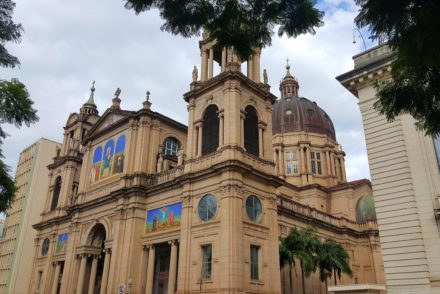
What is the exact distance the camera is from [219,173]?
31047 millimetres

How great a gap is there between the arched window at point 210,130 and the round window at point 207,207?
421 cm

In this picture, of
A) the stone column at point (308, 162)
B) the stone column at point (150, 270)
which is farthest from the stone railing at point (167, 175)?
the stone column at point (308, 162)

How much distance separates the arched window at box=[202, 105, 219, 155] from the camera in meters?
34.0

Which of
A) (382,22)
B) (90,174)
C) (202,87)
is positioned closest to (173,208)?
(202,87)

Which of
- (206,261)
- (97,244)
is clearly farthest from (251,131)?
(97,244)

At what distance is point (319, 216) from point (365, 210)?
1136cm

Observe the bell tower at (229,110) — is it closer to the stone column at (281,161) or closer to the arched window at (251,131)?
the arched window at (251,131)

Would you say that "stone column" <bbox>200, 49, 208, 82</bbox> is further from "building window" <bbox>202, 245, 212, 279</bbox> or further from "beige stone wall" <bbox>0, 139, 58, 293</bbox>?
"beige stone wall" <bbox>0, 139, 58, 293</bbox>

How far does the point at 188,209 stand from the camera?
3219 centimetres

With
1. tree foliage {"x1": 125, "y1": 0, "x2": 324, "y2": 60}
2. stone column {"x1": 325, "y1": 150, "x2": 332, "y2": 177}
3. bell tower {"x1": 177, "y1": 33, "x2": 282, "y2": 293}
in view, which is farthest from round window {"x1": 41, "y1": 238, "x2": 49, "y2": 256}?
tree foliage {"x1": 125, "y1": 0, "x2": 324, "y2": 60}

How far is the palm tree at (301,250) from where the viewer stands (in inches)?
1307

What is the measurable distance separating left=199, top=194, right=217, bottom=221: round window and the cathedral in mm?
86

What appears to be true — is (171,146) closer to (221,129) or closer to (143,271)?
(221,129)

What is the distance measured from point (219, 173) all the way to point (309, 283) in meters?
17.2
